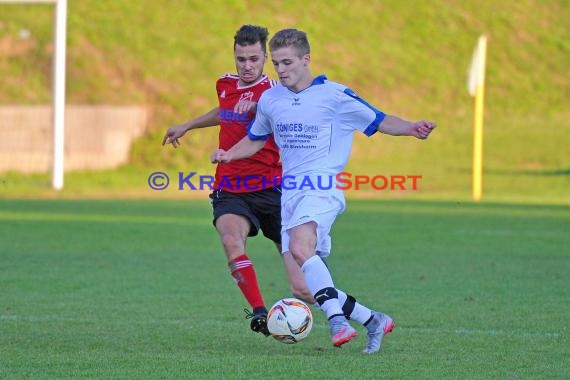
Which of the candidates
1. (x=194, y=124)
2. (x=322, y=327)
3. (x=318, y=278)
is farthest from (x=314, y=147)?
(x=322, y=327)

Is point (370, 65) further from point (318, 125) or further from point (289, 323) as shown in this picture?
point (289, 323)

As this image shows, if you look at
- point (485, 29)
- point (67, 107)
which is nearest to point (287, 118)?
point (67, 107)

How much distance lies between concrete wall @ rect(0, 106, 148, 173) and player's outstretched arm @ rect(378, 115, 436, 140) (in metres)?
26.7

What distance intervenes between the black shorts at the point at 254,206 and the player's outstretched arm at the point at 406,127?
3.96 ft

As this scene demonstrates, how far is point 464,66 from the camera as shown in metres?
43.9

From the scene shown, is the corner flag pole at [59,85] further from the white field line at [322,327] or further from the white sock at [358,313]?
the white sock at [358,313]

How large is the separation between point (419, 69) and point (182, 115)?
9.46 metres

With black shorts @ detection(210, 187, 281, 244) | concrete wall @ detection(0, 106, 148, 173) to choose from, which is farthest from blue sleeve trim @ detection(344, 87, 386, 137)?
concrete wall @ detection(0, 106, 148, 173)

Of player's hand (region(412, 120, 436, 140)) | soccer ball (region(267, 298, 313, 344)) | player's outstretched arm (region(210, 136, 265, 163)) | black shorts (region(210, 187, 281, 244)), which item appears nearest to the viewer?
player's hand (region(412, 120, 436, 140))

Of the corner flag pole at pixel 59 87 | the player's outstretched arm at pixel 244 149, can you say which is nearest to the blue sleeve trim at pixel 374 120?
the player's outstretched arm at pixel 244 149

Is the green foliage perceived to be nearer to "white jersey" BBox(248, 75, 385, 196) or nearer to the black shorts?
the black shorts

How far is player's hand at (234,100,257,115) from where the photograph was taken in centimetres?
824

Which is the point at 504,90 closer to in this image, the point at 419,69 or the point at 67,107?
the point at 419,69

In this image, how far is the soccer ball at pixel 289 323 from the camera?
7398 mm
